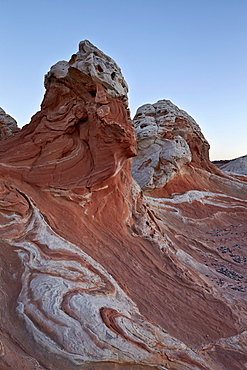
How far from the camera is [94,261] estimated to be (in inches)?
209

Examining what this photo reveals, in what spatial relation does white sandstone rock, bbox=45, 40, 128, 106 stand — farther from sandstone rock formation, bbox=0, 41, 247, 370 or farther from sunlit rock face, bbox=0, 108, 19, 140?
sunlit rock face, bbox=0, 108, 19, 140

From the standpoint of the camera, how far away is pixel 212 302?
5.95 m

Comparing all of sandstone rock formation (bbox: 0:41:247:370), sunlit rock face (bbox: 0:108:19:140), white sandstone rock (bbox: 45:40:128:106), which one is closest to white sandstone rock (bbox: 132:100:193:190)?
sandstone rock formation (bbox: 0:41:247:370)

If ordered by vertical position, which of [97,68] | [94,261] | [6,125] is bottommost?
[94,261]

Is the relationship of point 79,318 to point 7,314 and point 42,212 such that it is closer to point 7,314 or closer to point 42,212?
point 7,314

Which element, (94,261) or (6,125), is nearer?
(94,261)

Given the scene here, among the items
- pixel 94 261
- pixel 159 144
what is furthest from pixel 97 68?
pixel 159 144

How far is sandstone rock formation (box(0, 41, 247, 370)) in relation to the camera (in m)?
3.77

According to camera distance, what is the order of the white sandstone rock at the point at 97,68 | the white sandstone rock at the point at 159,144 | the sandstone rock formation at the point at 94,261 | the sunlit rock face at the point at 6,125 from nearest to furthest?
the sandstone rock formation at the point at 94,261 → the white sandstone rock at the point at 97,68 → the sunlit rock face at the point at 6,125 → the white sandstone rock at the point at 159,144

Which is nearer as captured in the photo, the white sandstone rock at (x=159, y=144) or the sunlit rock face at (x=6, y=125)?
the sunlit rock face at (x=6, y=125)

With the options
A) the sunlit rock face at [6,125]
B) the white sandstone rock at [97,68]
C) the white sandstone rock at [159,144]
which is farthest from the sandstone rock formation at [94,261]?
the white sandstone rock at [159,144]

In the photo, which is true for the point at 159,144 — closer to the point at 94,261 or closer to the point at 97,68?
the point at 97,68

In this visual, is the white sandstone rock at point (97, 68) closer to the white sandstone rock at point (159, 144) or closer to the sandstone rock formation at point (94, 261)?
the sandstone rock formation at point (94, 261)

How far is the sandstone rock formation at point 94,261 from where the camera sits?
3768mm
